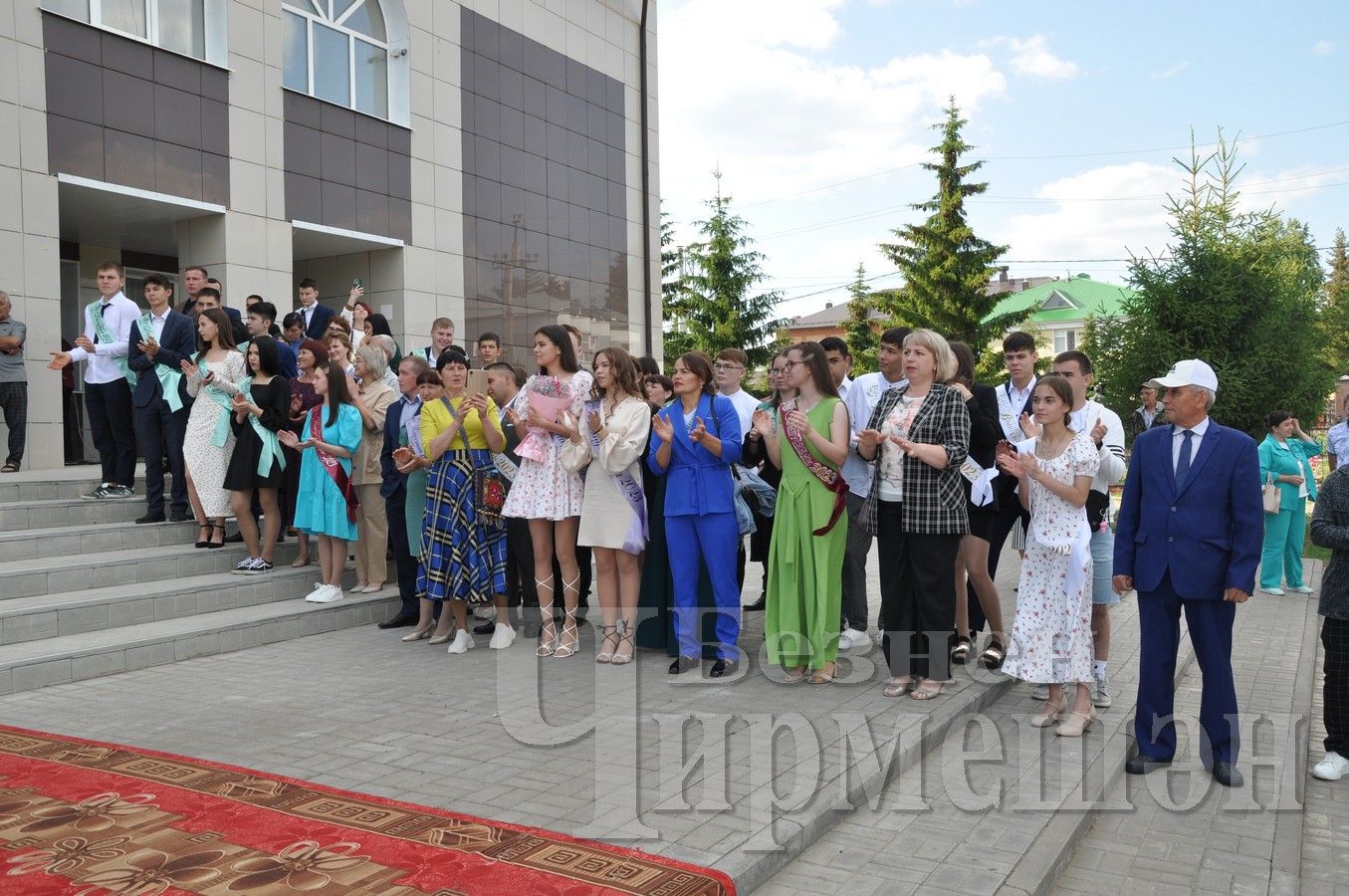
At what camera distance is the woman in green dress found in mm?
6352

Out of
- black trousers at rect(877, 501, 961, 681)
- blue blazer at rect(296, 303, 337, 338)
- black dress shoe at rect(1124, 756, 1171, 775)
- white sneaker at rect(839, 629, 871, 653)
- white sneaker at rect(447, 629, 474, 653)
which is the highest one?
blue blazer at rect(296, 303, 337, 338)

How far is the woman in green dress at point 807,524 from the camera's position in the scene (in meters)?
6.35

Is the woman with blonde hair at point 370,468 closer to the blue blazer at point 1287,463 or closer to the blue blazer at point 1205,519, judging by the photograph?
the blue blazer at point 1205,519

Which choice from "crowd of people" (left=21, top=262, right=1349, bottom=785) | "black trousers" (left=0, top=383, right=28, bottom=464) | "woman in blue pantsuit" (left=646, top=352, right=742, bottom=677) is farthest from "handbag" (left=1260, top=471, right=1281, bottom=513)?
"black trousers" (left=0, top=383, right=28, bottom=464)

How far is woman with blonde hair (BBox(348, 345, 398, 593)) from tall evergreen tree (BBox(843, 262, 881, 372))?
36660mm

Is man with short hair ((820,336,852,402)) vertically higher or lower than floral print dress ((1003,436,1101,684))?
higher

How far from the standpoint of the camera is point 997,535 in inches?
287

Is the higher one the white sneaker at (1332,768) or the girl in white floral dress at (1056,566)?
the girl in white floral dress at (1056,566)

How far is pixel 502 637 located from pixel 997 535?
3621mm

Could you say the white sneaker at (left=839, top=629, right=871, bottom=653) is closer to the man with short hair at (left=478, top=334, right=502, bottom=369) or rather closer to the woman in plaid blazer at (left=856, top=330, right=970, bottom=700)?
the woman in plaid blazer at (left=856, top=330, right=970, bottom=700)

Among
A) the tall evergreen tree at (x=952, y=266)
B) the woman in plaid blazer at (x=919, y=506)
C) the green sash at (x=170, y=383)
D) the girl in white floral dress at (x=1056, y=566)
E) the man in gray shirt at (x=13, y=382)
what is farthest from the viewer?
the tall evergreen tree at (x=952, y=266)

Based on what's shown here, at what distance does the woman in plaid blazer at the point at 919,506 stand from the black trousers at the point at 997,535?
3.84 feet

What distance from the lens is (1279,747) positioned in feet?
19.0

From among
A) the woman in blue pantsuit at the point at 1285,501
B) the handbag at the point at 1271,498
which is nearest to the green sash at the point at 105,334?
the handbag at the point at 1271,498
